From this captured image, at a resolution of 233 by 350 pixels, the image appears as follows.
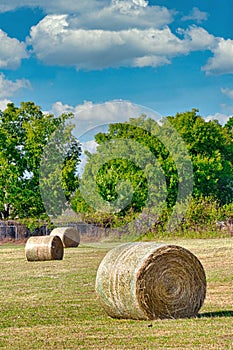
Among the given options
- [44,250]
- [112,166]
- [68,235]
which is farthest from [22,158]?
[44,250]

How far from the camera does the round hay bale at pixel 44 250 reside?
81.2 ft

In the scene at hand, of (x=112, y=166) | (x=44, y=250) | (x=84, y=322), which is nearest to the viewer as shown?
(x=84, y=322)

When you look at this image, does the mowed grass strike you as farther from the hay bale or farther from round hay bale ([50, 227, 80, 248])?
round hay bale ([50, 227, 80, 248])

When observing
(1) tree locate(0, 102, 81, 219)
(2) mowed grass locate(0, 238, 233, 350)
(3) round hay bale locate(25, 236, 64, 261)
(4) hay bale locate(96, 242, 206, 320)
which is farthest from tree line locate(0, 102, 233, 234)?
(4) hay bale locate(96, 242, 206, 320)

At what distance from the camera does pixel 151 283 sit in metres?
10.9

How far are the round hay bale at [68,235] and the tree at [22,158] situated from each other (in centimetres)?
1393

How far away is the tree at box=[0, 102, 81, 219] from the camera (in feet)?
155

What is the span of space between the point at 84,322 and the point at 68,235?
22071mm

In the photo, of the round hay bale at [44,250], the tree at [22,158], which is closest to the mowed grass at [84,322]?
the round hay bale at [44,250]

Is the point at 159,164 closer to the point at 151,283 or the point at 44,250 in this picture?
the point at 44,250

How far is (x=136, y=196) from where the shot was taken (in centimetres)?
A: 3300

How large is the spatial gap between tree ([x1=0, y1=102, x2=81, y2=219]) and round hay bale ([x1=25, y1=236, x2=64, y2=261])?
21.6m

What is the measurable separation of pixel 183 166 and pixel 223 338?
134ft

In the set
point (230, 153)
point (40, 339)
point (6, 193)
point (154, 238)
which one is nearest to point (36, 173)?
point (6, 193)
